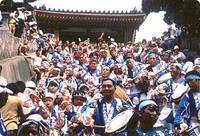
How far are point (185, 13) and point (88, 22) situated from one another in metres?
13.8

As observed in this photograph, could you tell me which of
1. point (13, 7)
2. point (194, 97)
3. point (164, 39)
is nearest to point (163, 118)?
point (194, 97)

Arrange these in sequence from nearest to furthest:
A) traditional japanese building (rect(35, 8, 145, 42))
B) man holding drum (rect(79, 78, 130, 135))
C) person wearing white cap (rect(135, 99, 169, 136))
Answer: person wearing white cap (rect(135, 99, 169, 136)) < man holding drum (rect(79, 78, 130, 135)) < traditional japanese building (rect(35, 8, 145, 42))

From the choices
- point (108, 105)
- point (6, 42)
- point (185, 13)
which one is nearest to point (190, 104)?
point (108, 105)

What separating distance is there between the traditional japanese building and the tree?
746 centimetres

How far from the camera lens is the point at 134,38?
127ft

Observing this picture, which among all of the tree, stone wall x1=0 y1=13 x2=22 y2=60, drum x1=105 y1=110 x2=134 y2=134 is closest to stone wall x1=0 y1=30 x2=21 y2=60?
stone wall x1=0 y1=13 x2=22 y2=60

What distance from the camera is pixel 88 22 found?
39094 mm

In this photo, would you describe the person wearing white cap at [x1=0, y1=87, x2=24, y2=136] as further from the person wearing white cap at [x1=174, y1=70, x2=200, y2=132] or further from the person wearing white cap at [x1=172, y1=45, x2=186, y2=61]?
the person wearing white cap at [x1=172, y1=45, x2=186, y2=61]

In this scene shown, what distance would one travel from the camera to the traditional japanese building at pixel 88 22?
126 ft

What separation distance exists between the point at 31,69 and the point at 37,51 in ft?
8.66

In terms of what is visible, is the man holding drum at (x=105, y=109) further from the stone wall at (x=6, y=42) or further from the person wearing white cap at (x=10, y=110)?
the stone wall at (x=6, y=42)

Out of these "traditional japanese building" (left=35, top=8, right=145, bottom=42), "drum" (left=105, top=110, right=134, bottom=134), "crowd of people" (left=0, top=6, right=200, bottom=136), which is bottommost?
"traditional japanese building" (left=35, top=8, right=145, bottom=42)

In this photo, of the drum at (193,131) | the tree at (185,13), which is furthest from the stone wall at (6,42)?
the drum at (193,131)

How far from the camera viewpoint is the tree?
2528 centimetres
